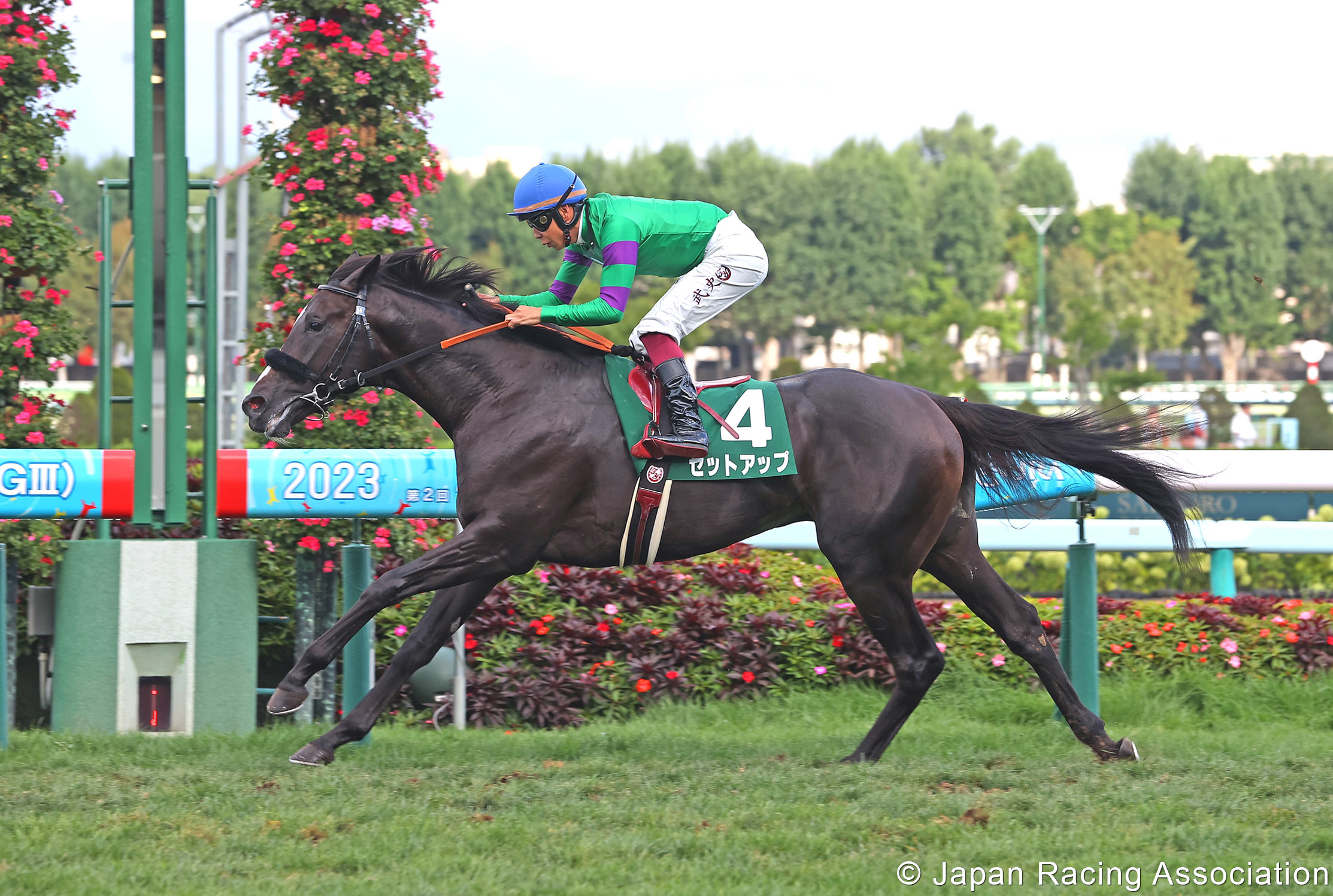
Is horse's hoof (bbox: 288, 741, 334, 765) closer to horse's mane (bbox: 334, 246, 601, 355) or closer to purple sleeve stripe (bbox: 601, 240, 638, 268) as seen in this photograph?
horse's mane (bbox: 334, 246, 601, 355)

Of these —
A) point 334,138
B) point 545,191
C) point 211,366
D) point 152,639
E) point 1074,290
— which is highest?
point 1074,290

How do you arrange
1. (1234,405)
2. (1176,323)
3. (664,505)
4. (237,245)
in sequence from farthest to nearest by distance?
(1176,323) → (1234,405) → (237,245) → (664,505)

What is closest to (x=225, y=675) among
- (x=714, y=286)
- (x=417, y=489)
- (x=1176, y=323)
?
(x=417, y=489)

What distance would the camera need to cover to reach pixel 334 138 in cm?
641

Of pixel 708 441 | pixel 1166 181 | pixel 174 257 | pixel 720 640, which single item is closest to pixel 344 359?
pixel 174 257

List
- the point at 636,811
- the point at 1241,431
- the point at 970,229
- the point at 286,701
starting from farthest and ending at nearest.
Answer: the point at 970,229 → the point at 1241,431 → the point at 286,701 → the point at 636,811

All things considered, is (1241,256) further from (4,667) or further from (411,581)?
(4,667)

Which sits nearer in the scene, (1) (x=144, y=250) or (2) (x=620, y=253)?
(2) (x=620, y=253)

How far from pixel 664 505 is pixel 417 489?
1.18m

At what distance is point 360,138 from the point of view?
6480 millimetres

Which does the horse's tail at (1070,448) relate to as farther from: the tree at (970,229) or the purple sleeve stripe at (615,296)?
the tree at (970,229)

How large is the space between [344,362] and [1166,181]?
61.1 meters

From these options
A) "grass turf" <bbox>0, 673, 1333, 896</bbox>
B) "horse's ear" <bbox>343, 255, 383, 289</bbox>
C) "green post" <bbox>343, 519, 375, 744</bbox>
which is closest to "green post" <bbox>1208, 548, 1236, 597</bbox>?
"grass turf" <bbox>0, 673, 1333, 896</bbox>

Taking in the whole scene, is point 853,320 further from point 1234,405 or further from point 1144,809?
point 1144,809
